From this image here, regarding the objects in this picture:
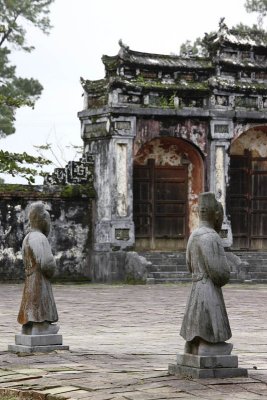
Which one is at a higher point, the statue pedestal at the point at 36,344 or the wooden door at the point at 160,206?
the wooden door at the point at 160,206

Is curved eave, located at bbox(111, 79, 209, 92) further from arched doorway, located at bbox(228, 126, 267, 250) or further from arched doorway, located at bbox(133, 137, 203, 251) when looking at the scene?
arched doorway, located at bbox(228, 126, 267, 250)

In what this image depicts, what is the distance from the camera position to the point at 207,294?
7.70 metres

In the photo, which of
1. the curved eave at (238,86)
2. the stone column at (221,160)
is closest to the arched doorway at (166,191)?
the stone column at (221,160)

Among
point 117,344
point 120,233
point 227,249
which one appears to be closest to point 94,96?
point 120,233

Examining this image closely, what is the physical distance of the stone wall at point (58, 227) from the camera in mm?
22859

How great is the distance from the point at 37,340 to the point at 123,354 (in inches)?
33.7

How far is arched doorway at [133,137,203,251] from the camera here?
24.6 metres

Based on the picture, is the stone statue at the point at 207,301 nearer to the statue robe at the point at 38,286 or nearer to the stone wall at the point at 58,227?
the statue robe at the point at 38,286

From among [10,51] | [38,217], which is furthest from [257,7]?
[38,217]

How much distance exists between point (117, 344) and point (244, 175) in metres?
15.6

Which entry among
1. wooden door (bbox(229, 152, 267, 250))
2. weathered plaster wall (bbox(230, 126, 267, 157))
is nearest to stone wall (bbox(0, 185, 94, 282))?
wooden door (bbox(229, 152, 267, 250))

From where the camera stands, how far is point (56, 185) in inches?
934

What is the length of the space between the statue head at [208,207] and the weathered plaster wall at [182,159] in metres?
16.8

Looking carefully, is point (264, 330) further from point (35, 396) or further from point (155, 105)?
point (155, 105)
